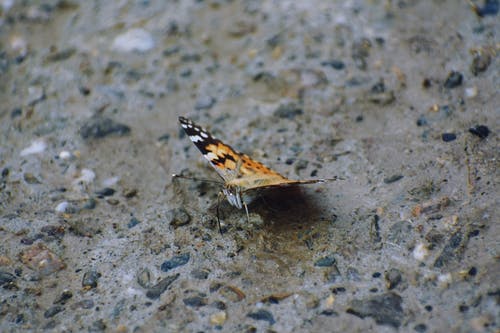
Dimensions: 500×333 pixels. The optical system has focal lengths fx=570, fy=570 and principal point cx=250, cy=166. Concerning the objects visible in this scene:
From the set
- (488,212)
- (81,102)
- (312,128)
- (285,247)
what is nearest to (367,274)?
(285,247)

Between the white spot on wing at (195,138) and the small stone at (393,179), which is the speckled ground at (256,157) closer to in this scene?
the small stone at (393,179)

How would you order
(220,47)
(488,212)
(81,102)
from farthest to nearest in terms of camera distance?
(220,47) → (81,102) → (488,212)

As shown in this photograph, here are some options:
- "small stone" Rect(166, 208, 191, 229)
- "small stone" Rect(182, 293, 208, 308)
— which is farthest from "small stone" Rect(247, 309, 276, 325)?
"small stone" Rect(166, 208, 191, 229)

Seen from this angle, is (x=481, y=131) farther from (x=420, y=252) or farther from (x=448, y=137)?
(x=420, y=252)

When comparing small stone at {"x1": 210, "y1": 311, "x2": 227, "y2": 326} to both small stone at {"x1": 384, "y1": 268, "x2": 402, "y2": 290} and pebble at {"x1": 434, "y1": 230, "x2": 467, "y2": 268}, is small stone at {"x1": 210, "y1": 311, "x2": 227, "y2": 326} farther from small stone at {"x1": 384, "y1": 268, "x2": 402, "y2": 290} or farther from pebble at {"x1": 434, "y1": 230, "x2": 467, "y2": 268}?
pebble at {"x1": 434, "y1": 230, "x2": 467, "y2": 268}

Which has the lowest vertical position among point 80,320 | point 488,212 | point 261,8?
point 80,320

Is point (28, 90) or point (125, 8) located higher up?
point (125, 8)

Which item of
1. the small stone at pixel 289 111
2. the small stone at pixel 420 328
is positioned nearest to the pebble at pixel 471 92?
the small stone at pixel 289 111

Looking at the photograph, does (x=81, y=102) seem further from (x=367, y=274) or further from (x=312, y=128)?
(x=367, y=274)
